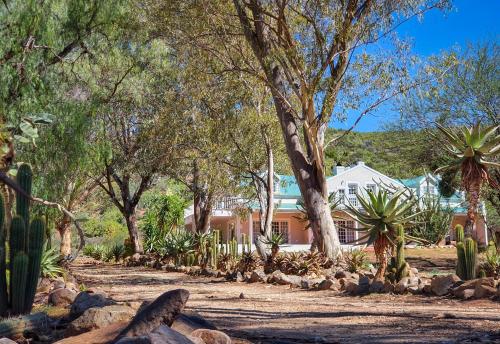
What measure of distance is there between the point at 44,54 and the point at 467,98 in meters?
16.8

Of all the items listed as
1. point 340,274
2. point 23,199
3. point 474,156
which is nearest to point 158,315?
point 23,199

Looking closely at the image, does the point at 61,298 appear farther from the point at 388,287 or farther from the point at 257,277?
the point at 257,277

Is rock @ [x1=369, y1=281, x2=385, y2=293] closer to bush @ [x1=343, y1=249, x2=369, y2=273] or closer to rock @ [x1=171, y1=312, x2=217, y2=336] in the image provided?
bush @ [x1=343, y1=249, x2=369, y2=273]

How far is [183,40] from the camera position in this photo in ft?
62.0

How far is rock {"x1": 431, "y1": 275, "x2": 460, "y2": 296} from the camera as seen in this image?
11672 millimetres

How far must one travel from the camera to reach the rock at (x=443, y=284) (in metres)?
11.7

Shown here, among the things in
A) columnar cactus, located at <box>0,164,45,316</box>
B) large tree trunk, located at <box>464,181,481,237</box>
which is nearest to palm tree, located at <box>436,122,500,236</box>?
large tree trunk, located at <box>464,181,481,237</box>

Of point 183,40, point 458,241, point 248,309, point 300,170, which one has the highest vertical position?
point 183,40

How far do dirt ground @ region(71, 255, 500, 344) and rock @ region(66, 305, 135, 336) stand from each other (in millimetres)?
1307

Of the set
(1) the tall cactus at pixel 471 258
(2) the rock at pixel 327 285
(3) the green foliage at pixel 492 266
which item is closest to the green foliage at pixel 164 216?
(2) the rock at pixel 327 285

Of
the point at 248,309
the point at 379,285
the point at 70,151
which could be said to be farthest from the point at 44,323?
the point at 70,151

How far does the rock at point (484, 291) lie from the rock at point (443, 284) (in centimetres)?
78

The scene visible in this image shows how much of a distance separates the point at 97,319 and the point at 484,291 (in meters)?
6.90

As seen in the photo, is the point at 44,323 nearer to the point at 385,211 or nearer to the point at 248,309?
the point at 248,309
